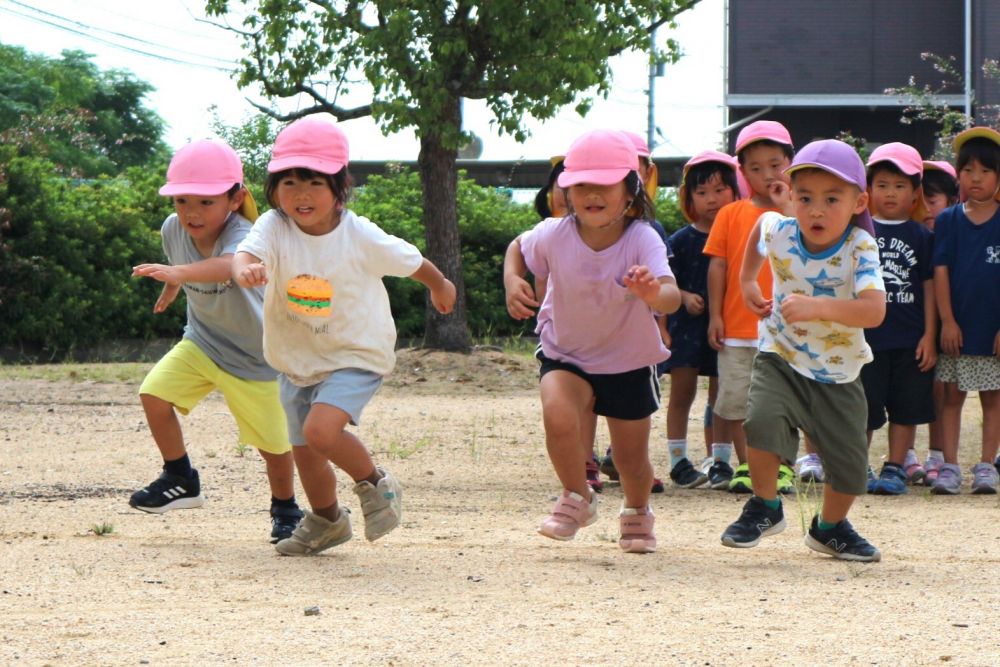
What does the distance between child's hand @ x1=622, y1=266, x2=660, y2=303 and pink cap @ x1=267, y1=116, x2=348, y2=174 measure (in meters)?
1.12

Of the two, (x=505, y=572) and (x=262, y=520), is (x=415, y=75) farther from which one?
(x=505, y=572)

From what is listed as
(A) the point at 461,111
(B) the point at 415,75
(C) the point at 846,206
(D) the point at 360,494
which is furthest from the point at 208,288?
(A) the point at 461,111

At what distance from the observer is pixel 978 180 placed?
Answer: 737cm

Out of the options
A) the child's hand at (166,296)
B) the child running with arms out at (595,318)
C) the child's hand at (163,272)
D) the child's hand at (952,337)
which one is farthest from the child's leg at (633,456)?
the child's hand at (952,337)

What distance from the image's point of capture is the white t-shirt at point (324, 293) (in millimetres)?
5094

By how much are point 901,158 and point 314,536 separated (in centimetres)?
376

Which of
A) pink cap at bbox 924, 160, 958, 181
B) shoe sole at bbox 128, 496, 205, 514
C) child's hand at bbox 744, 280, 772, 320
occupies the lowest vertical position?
shoe sole at bbox 128, 496, 205, 514

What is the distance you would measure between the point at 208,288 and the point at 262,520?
1172mm

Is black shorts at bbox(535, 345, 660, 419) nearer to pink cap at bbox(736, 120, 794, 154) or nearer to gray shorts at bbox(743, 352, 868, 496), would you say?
gray shorts at bbox(743, 352, 868, 496)

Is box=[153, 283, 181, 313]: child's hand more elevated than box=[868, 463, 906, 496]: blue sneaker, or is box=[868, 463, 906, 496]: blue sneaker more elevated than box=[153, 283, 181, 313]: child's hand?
Answer: box=[153, 283, 181, 313]: child's hand

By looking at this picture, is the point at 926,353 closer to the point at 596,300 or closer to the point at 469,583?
the point at 596,300

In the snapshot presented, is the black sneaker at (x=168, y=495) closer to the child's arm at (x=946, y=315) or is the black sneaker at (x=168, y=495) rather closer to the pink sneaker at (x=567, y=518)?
the pink sneaker at (x=567, y=518)

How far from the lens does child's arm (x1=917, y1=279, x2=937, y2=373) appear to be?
7.38m

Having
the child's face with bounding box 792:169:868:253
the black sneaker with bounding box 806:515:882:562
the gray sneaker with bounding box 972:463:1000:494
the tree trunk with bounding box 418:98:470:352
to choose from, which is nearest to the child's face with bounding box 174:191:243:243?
the child's face with bounding box 792:169:868:253
